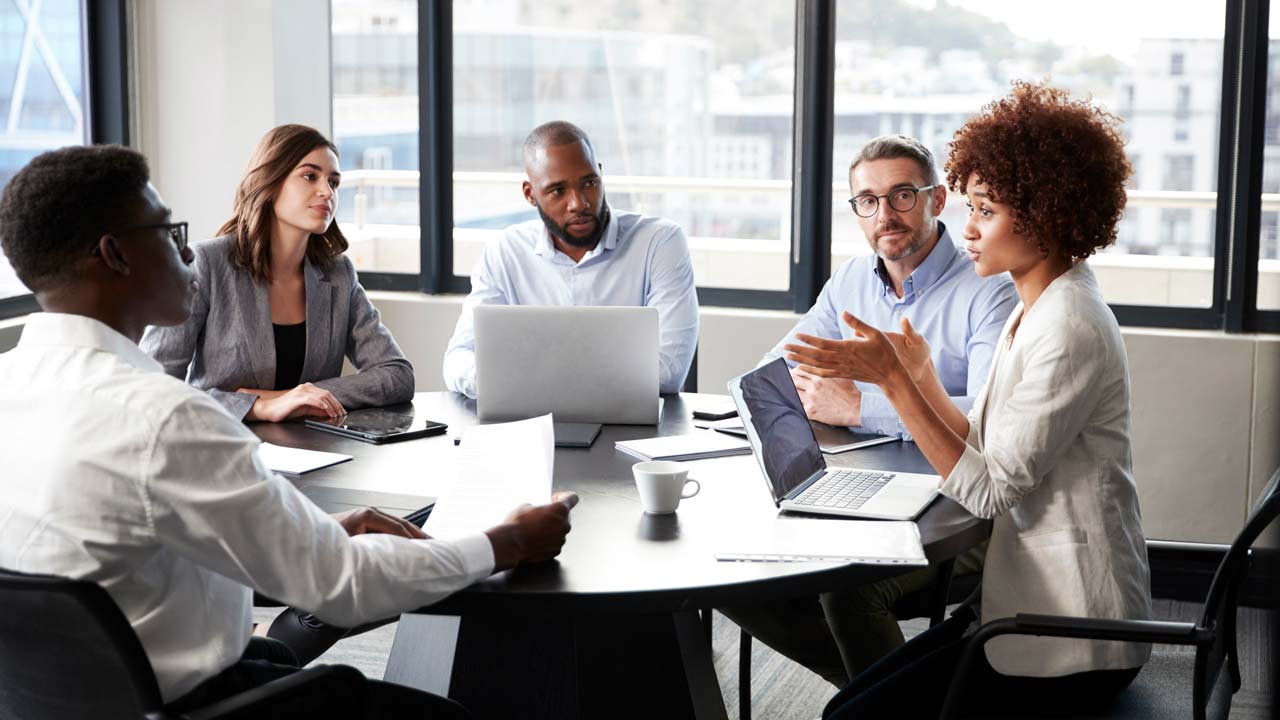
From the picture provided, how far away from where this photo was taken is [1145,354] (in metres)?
3.83

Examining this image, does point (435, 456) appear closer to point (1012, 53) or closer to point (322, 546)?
point (322, 546)

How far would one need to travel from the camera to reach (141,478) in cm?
130

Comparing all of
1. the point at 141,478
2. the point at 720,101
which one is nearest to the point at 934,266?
the point at 720,101

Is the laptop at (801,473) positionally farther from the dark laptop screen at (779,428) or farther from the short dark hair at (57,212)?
the short dark hair at (57,212)

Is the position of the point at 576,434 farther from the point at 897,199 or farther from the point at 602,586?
the point at 897,199

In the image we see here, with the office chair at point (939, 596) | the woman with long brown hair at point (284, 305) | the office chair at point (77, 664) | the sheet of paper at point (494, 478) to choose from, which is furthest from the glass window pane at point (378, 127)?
the office chair at point (77, 664)

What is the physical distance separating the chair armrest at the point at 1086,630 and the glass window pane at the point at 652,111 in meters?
2.81

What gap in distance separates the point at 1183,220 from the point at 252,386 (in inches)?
115

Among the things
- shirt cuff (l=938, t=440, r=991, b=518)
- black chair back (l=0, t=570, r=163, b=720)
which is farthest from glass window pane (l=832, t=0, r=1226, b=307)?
black chair back (l=0, t=570, r=163, b=720)

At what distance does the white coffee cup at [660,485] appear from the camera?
185cm

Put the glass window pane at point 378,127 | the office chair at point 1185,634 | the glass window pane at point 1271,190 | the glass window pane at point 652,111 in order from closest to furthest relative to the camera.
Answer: the office chair at point 1185,634
the glass window pane at point 1271,190
the glass window pane at point 652,111
the glass window pane at point 378,127

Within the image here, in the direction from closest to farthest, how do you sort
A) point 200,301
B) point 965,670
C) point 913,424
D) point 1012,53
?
point 965,670, point 913,424, point 200,301, point 1012,53

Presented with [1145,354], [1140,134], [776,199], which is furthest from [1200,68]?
[776,199]

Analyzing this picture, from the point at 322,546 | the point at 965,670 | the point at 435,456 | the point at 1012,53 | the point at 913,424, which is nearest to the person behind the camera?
the point at 322,546
